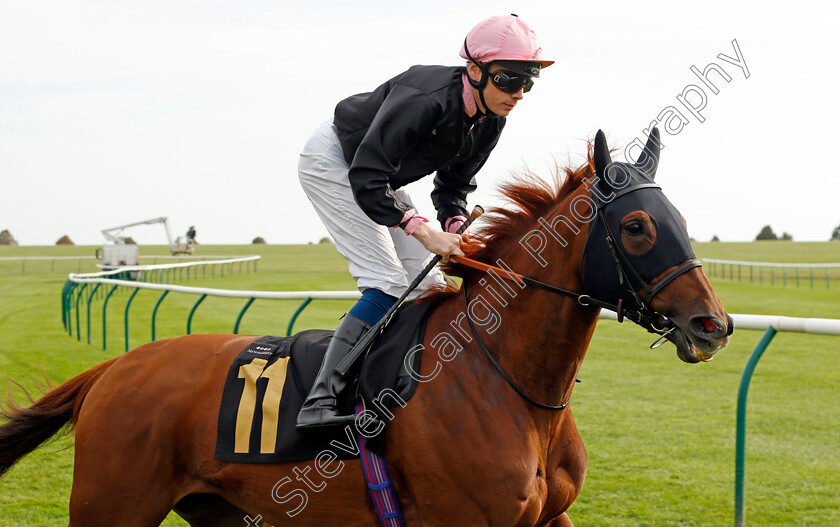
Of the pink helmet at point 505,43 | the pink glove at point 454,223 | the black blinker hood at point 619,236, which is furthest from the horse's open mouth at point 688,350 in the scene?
the pink glove at point 454,223

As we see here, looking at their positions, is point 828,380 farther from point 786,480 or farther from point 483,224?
→ point 483,224

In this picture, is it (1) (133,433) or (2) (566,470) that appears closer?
(2) (566,470)

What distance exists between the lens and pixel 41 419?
122 inches

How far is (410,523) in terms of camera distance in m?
2.42

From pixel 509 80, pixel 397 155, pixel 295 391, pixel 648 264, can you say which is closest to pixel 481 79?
pixel 509 80

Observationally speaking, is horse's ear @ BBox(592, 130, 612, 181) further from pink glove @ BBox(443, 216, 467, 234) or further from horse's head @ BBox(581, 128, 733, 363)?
pink glove @ BBox(443, 216, 467, 234)

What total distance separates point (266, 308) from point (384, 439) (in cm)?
1838

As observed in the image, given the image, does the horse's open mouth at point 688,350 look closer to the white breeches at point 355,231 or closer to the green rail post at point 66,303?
the white breeches at point 355,231

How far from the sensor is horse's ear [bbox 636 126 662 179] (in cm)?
239

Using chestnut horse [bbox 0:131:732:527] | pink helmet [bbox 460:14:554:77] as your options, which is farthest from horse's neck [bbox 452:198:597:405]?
pink helmet [bbox 460:14:554:77]

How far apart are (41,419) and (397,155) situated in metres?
1.90

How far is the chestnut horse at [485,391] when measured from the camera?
7.34 ft

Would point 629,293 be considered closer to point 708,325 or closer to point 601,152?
point 708,325

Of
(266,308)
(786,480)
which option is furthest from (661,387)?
(266,308)
